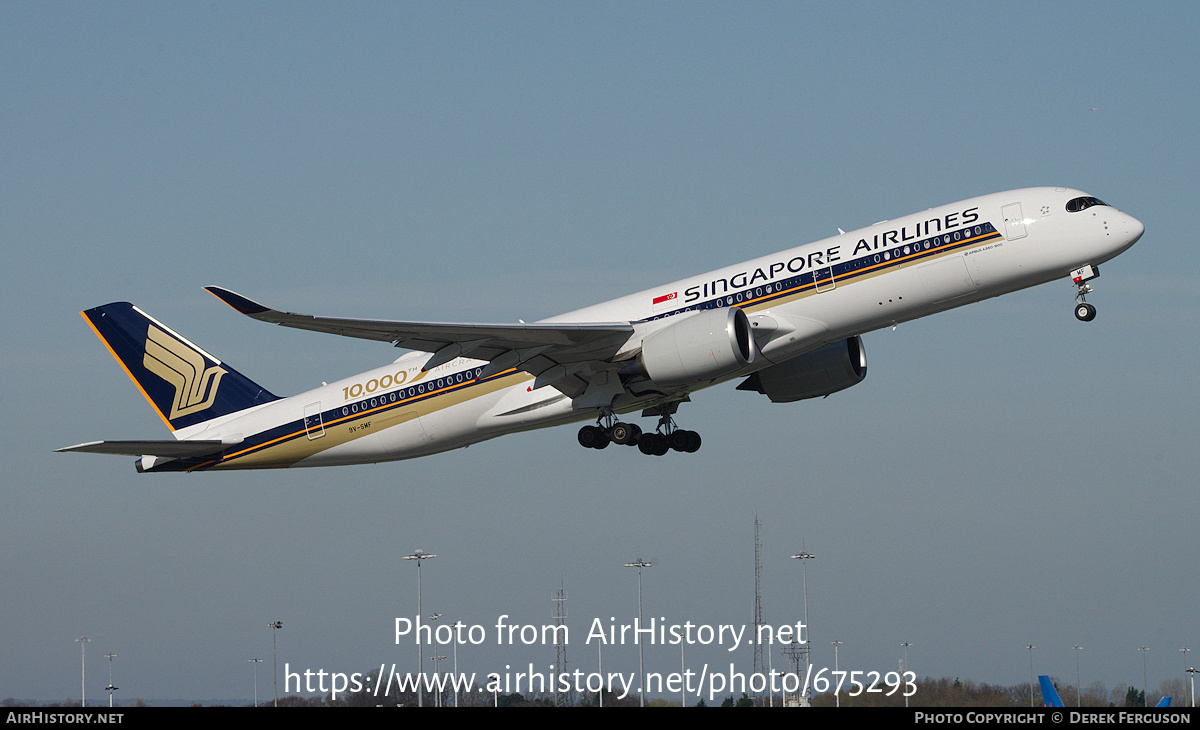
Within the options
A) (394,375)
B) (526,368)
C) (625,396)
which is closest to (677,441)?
(625,396)

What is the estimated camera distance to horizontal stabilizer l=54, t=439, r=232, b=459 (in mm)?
35750

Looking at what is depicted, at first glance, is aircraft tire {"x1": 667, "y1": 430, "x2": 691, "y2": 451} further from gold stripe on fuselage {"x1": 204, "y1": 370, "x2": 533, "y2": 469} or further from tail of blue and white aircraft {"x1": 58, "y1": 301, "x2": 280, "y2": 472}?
tail of blue and white aircraft {"x1": 58, "y1": 301, "x2": 280, "y2": 472}

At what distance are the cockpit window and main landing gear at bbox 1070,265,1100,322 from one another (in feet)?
5.03

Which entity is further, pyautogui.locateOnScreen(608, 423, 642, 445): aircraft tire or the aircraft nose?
pyautogui.locateOnScreen(608, 423, 642, 445): aircraft tire

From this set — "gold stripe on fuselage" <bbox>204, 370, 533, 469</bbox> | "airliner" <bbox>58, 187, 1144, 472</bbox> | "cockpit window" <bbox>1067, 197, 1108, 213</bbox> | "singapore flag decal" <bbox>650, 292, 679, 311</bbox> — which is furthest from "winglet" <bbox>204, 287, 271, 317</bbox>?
"cockpit window" <bbox>1067, 197, 1108, 213</bbox>

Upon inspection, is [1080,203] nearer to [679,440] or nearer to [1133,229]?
[1133,229]

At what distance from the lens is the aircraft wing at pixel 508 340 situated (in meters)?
31.0

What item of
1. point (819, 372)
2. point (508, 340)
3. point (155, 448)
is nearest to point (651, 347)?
point (508, 340)

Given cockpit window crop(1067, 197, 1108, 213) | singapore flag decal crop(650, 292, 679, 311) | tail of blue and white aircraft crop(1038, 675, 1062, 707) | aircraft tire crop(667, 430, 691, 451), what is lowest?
tail of blue and white aircraft crop(1038, 675, 1062, 707)

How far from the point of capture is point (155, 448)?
38156 mm

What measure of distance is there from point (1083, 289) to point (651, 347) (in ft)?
37.9

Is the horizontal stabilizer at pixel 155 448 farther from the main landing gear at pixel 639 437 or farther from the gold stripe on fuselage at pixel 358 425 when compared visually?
the main landing gear at pixel 639 437
